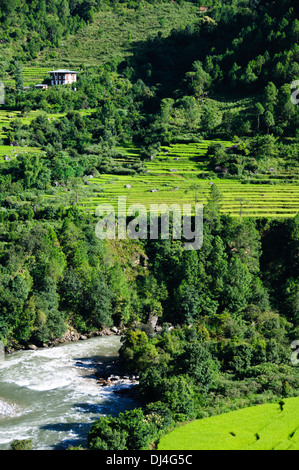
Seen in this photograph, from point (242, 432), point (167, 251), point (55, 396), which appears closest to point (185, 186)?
point (167, 251)

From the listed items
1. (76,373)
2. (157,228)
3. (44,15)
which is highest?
(44,15)

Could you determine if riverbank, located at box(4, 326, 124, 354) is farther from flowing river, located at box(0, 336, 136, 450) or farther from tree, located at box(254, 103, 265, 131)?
tree, located at box(254, 103, 265, 131)

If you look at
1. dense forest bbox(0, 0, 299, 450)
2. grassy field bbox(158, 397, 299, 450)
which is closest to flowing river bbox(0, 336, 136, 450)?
dense forest bbox(0, 0, 299, 450)

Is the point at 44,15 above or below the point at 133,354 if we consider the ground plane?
above

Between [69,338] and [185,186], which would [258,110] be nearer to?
[185,186]

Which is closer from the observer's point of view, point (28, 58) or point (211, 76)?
point (211, 76)
